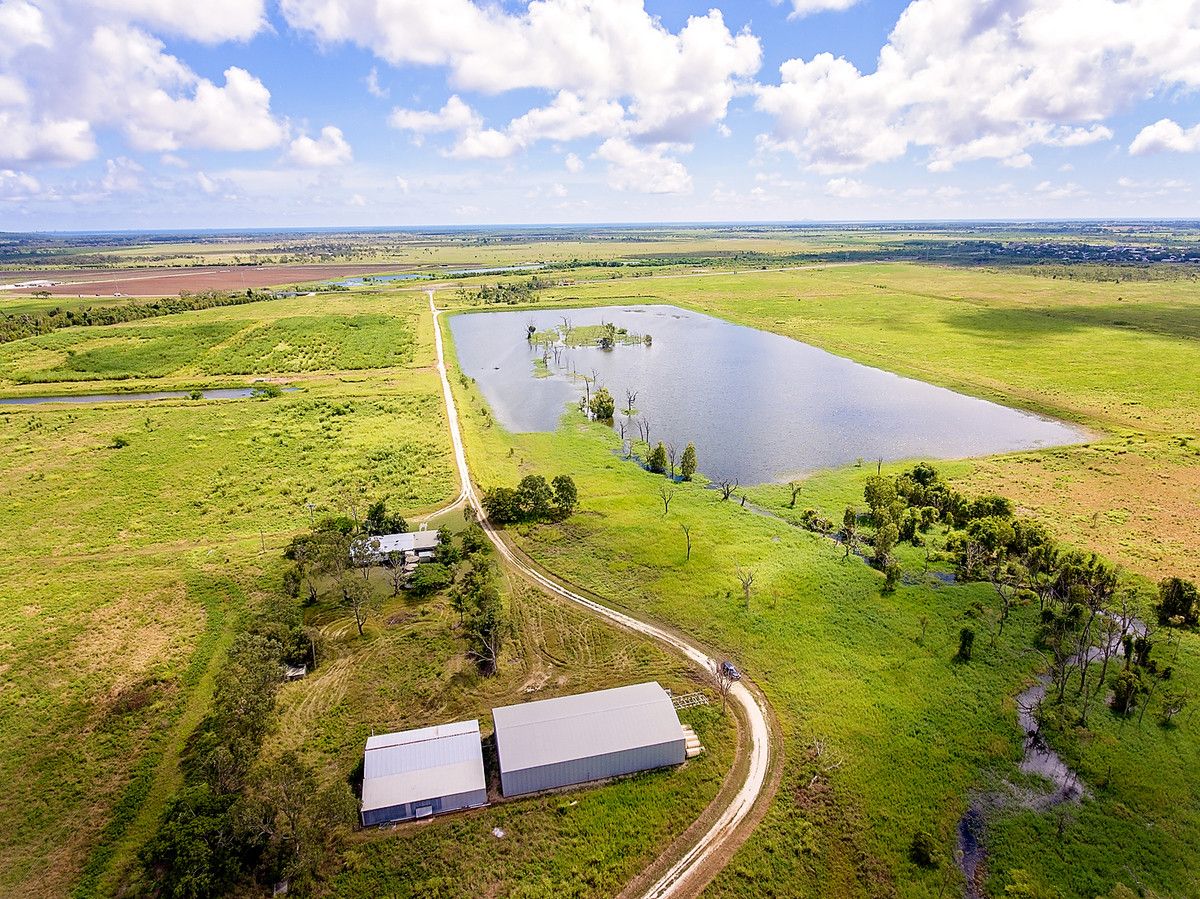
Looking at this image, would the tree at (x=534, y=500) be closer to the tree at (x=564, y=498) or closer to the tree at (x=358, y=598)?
the tree at (x=564, y=498)

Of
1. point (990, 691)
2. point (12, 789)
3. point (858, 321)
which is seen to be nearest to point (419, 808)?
point (12, 789)

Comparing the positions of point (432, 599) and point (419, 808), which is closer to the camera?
point (419, 808)

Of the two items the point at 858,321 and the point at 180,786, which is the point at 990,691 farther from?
the point at 858,321

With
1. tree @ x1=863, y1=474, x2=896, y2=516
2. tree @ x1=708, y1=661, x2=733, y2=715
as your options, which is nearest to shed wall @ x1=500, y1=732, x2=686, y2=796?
tree @ x1=708, y1=661, x2=733, y2=715

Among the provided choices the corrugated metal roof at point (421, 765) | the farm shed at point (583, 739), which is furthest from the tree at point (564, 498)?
the corrugated metal roof at point (421, 765)

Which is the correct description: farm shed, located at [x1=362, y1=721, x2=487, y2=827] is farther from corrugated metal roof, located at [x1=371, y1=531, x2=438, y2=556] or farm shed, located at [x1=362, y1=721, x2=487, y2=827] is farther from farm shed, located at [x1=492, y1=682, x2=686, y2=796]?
corrugated metal roof, located at [x1=371, y1=531, x2=438, y2=556]

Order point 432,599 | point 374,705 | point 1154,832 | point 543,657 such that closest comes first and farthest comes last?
point 1154,832 → point 374,705 → point 543,657 → point 432,599

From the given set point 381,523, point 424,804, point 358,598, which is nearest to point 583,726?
point 424,804

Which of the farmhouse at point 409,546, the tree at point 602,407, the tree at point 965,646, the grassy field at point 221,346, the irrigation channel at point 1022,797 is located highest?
the grassy field at point 221,346
